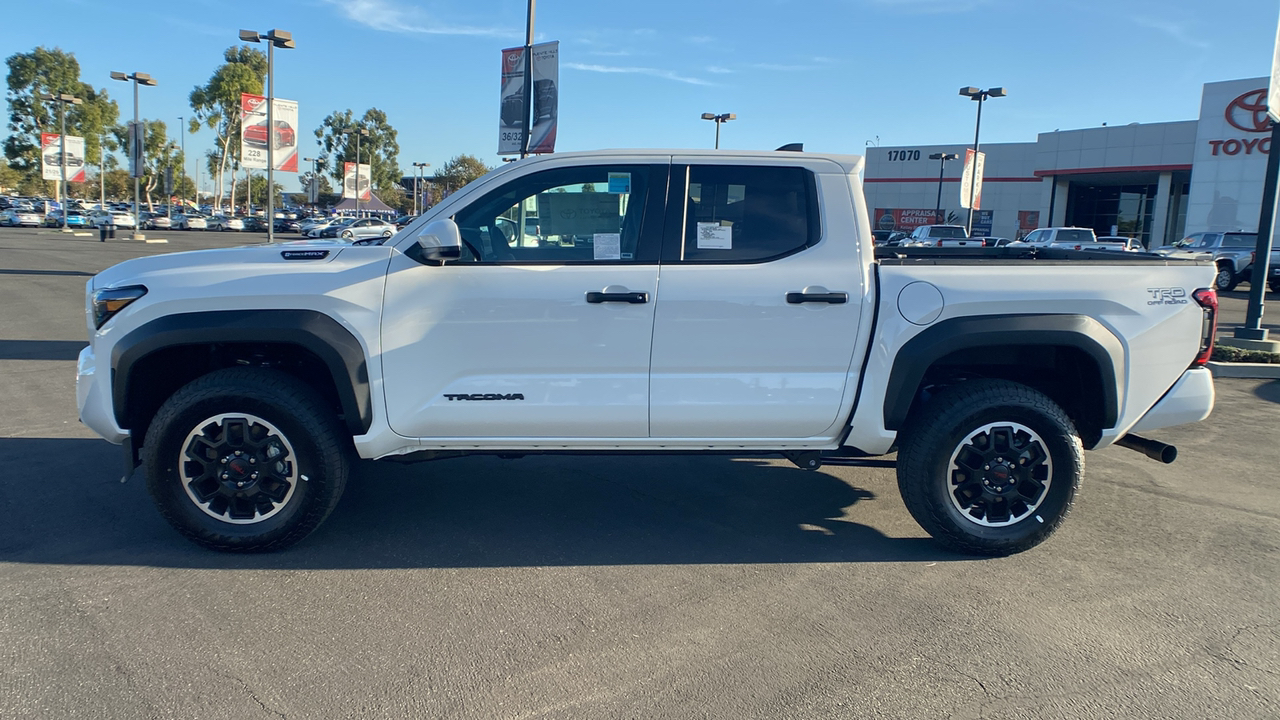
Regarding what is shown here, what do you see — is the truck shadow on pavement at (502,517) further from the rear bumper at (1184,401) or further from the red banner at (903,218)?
the red banner at (903,218)

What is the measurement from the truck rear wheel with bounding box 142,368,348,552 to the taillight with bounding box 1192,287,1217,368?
4.28 metres

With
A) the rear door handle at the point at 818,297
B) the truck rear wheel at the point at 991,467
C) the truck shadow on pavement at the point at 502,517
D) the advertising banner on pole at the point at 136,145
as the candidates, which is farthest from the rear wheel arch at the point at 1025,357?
the advertising banner on pole at the point at 136,145

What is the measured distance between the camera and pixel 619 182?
4.34 meters

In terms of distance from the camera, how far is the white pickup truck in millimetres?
4074

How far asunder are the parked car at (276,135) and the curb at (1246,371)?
2028 centimetres

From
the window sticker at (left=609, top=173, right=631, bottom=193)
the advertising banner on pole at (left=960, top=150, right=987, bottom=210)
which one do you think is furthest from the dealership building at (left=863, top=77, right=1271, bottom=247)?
the window sticker at (left=609, top=173, right=631, bottom=193)

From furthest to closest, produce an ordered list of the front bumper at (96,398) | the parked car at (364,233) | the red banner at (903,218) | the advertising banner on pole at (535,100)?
the red banner at (903,218), the advertising banner on pole at (535,100), the parked car at (364,233), the front bumper at (96,398)

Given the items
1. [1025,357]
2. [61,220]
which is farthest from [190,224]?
[1025,357]

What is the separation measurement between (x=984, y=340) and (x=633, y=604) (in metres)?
2.08

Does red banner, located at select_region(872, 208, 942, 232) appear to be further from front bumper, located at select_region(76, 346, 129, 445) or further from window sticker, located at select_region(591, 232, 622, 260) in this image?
front bumper, located at select_region(76, 346, 129, 445)

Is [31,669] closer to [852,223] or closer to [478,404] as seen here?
[478,404]

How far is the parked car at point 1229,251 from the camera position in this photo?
24.7m

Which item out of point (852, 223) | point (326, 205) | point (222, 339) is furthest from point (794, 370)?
point (326, 205)

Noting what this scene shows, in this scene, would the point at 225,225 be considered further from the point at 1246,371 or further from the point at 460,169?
the point at 1246,371
